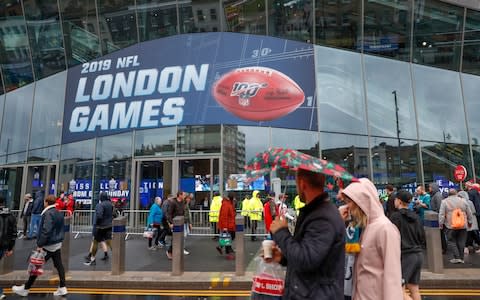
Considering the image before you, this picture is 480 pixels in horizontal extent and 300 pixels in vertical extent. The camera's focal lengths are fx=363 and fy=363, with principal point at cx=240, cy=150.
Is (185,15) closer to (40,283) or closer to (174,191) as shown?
(174,191)

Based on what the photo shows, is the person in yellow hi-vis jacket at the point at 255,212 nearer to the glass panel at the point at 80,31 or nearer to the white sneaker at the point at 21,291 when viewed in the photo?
the white sneaker at the point at 21,291

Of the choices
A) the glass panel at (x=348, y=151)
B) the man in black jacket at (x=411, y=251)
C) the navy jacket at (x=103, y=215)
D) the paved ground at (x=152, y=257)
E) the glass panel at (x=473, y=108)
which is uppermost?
the glass panel at (x=473, y=108)

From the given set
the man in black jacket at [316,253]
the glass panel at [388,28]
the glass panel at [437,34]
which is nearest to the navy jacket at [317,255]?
the man in black jacket at [316,253]

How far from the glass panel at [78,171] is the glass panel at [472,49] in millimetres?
19922

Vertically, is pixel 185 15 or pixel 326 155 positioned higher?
pixel 185 15

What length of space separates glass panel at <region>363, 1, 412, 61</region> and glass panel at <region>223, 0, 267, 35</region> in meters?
5.32

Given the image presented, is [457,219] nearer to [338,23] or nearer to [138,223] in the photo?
[138,223]

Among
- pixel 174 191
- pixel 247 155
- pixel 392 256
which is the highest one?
pixel 247 155

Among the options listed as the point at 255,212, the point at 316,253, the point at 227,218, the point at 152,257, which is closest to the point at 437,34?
the point at 255,212

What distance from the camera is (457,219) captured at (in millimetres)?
8750

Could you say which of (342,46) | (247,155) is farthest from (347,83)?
(247,155)

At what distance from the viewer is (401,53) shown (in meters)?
18.7

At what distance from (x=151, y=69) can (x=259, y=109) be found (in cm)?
584

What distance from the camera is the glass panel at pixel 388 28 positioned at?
18.2m
